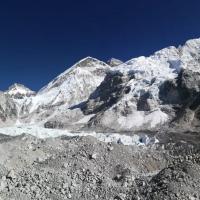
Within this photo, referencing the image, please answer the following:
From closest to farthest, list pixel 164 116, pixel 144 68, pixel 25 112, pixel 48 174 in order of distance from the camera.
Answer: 1. pixel 48 174
2. pixel 164 116
3. pixel 144 68
4. pixel 25 112

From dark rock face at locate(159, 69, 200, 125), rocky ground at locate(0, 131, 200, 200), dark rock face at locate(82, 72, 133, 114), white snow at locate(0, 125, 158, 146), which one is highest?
dark rock face at locate(82, 72, 133, 114)

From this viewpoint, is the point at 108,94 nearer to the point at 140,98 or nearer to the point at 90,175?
the point at 140,98

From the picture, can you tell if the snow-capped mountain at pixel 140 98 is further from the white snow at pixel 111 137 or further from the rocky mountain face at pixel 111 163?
the white snow at pixel 111 137

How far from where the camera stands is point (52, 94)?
196 meters

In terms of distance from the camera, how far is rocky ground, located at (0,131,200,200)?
21953mm

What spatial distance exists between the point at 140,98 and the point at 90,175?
91511 mm

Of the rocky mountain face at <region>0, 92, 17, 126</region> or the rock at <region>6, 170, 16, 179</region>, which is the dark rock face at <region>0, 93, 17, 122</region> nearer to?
the rocky mountain face at <region>0, 92, 17, 126</region>

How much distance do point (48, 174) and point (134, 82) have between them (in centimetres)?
10866

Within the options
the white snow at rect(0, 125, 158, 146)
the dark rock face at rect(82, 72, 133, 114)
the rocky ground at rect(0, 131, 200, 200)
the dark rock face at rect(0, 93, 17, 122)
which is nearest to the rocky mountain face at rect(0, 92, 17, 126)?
the dark rock face at rect(0, 93, 17, 122)

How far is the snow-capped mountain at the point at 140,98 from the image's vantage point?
336 feet

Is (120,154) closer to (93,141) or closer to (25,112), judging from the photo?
(93,141)

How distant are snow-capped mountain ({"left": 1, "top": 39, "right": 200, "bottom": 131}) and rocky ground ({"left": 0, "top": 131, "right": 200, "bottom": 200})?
191 feet

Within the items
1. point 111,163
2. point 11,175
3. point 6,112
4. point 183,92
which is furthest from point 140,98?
point 11,175

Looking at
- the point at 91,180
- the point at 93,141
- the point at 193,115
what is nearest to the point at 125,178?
the point at 91,180
